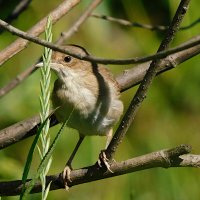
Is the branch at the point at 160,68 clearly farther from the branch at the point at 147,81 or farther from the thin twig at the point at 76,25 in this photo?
the branch at the point at 147,81

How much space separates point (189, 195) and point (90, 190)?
87 centimetres

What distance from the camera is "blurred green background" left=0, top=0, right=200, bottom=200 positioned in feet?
13.5

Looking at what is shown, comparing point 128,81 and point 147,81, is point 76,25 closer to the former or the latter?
point 128,81

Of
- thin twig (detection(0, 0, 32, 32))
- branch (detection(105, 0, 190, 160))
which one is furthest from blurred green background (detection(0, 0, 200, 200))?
branch (detection(105, 0, 190, 160))

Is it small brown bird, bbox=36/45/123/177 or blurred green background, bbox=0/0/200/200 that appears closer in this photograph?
small brown bird, bbox=36/45/123/177

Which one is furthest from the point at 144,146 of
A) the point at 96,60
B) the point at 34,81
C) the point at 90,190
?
the point at 96,60

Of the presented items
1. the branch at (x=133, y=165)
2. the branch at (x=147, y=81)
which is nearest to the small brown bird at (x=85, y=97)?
the branch at (x=133, y=165)

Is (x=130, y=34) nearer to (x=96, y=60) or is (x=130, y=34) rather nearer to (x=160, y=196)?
(x=160, y=196)

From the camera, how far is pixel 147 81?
7.39ft

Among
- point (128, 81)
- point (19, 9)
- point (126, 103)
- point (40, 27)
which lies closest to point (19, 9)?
point (19, 9)

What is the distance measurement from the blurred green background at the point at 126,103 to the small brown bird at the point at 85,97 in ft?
1.17

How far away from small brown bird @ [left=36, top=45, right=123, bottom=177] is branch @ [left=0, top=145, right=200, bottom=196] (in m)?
0.63

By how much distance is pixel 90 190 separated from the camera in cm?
445

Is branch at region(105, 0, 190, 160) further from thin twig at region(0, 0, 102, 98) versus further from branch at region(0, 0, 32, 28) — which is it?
branch at region(0, 0, 32, 28)
